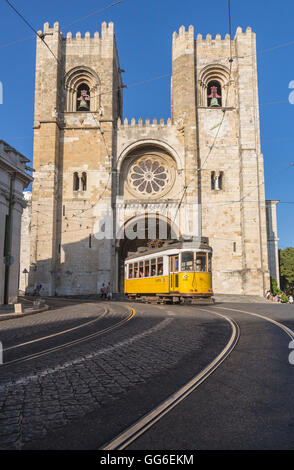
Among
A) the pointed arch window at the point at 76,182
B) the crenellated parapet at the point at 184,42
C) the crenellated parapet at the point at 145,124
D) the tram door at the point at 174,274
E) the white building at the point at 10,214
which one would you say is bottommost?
the tram door at the point at 174,274

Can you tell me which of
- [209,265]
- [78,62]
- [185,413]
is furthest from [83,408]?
[78,62]

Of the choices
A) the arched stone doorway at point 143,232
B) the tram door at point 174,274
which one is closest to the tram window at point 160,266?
the tram door at point 174,274

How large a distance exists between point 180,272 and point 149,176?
1598cm

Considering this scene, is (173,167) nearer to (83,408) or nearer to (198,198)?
(198,198)

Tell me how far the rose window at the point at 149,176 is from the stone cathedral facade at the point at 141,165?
0.09 meters

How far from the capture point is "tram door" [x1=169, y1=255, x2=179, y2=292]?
14984 mm

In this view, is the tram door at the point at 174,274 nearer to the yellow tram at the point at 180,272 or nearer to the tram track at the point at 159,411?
the yellow tram at the point at 180,272

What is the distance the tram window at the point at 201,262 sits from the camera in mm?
14859

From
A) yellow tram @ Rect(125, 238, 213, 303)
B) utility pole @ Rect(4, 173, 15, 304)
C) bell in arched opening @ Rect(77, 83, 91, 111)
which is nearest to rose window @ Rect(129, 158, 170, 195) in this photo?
bell in arched opening @ Rect(77, 83, 91, 111)

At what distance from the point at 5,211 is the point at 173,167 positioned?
52.6 feet

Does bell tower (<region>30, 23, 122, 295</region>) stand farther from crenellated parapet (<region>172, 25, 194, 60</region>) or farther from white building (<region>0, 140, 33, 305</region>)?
white building (<region>0, 140, 33, 305</region>)

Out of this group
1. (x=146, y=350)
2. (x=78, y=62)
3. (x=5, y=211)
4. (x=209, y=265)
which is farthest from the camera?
(x=78, y=62)

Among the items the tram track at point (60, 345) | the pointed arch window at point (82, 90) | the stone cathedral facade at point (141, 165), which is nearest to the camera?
the tram track at point (60, 345)
